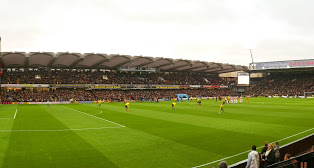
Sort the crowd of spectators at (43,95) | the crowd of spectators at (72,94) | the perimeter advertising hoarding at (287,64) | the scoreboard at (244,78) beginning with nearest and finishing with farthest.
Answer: the crowd of spectators at (43,95)
the crowd of spectators at (72,94)
the perimeter advertising hoarding at (287,64)
the scoreboard at (244,78)

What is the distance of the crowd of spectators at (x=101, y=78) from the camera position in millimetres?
63050

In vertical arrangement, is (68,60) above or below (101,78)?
above

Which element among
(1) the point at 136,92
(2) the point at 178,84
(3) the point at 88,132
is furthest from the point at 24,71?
(3) the point at 88,132

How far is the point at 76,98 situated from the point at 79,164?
5444 cm

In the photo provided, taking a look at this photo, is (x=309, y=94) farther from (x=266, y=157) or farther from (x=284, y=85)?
(x=266, y=157)

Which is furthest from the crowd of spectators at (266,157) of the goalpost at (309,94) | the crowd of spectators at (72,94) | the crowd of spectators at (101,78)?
the goalpost at (309,94)

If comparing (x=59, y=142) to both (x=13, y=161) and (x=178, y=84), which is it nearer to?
(x=13, y=161)

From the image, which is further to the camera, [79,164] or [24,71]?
[24,71]

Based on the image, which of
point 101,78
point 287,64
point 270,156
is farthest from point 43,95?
point 287,64

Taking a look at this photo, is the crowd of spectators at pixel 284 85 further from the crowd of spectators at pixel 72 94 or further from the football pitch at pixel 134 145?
the football pitch at pixel 134 145

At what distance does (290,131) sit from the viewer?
1734 cm

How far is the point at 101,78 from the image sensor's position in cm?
7244

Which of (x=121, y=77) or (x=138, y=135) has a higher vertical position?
(x=121, y=77)

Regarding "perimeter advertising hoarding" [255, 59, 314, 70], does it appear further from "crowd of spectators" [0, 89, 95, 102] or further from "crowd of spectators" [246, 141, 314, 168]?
"crowd of spectators" [246, 141, 314, 168]
